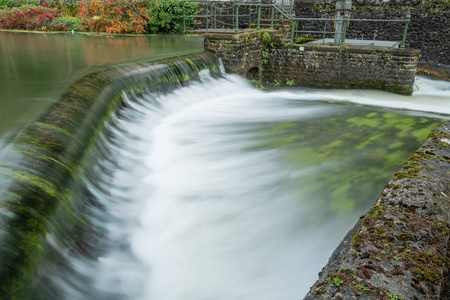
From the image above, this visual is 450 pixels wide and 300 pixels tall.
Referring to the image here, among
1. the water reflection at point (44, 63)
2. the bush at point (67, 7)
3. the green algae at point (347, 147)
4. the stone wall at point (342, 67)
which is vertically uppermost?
the bush at point (67, 7)

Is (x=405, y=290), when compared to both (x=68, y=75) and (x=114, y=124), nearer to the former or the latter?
(x=114, y=124)

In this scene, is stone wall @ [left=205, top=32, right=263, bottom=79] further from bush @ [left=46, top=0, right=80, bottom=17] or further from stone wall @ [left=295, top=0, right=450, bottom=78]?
bush @ [left=46, top=0, right=80, bottom=17]

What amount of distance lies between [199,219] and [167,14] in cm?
1330

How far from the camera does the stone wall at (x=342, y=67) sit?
402 inches

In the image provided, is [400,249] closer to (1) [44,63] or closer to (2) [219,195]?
(2) [219,195]

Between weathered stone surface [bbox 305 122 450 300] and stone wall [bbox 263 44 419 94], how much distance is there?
26.4 ft

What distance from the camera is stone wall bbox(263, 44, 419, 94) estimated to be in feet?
33.5

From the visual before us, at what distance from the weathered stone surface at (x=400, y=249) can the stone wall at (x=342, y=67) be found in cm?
805

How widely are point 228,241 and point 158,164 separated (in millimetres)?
1932

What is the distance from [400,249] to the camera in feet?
7.08

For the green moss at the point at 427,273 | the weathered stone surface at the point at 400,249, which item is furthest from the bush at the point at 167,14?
the green moss at the point at 427,273

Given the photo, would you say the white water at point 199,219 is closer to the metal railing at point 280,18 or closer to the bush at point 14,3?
the metal railing at point 280,18

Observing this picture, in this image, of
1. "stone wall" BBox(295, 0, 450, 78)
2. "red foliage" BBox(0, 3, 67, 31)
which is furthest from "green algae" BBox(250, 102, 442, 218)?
"red foliage" BBox(0, 3, 67, 31)

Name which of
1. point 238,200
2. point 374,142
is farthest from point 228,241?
point 374,142
